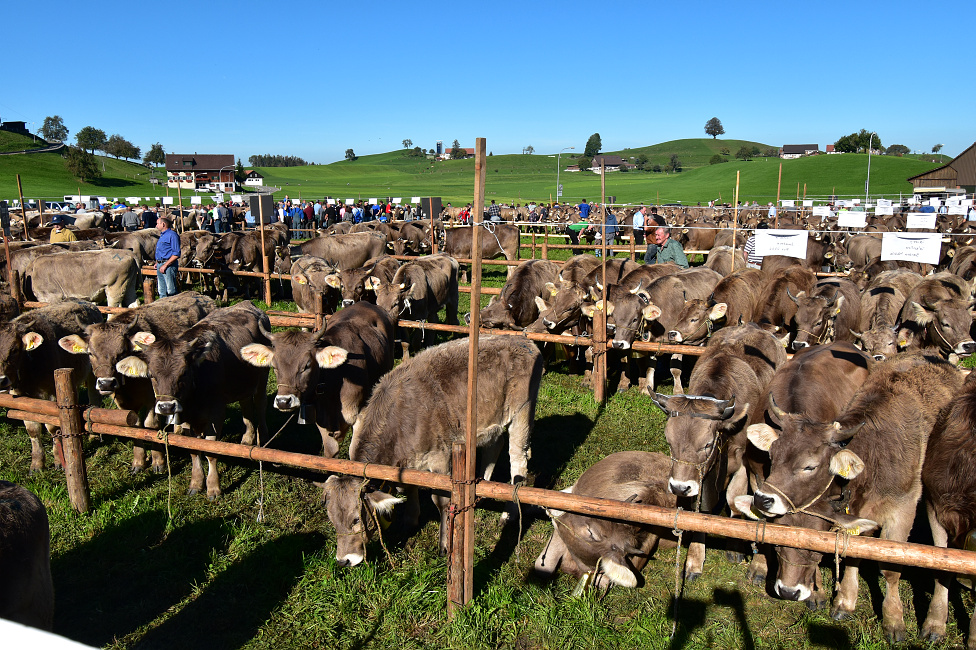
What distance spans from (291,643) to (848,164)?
97.6 m

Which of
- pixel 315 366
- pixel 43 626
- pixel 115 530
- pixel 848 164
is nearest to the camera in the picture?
pixel 43 626

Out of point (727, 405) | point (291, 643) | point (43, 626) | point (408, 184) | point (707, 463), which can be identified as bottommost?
point (291, 643)

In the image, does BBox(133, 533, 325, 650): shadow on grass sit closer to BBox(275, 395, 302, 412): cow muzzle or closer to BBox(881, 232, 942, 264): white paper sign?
BBox(275, 395, 302, 412): cow muzzle

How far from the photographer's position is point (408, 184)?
10944 cm

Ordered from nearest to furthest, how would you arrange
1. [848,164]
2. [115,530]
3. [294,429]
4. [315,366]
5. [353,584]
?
1. [353,584]
2. [115,530]
3. [315,366]
4. [294,429]
5. [848,164]

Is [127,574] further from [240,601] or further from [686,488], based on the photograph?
[686,488]

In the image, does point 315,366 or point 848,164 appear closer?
point 315,366

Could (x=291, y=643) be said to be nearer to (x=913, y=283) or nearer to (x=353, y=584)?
(x=353, y=584)

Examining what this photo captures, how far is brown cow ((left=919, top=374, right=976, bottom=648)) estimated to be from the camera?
4.39 metres

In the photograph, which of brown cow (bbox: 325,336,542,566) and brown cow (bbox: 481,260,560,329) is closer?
brown cow (bbox: 325,336,542,566)

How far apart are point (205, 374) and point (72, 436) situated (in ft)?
4.56

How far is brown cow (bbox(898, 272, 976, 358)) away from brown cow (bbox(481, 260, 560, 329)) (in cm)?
617

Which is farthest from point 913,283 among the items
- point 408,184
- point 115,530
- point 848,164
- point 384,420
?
point 408,184

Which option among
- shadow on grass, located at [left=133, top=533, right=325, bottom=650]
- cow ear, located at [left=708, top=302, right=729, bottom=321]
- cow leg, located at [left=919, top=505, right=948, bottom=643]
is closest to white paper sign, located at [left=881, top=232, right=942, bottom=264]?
cow ear, located at [left=708, top=302, right=729, bottom=321]
